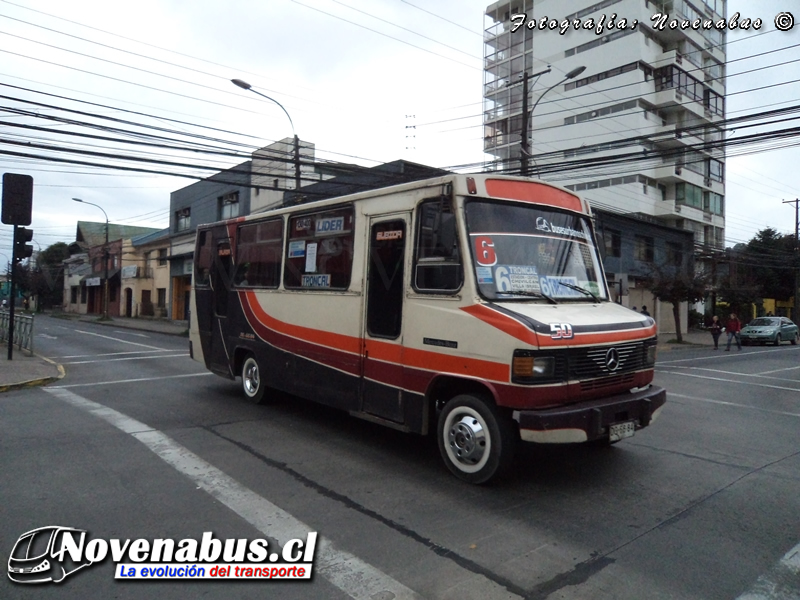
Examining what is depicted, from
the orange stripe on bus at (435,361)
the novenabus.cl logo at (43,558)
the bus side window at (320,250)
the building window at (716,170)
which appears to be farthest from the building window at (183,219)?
the building window at (716,170)

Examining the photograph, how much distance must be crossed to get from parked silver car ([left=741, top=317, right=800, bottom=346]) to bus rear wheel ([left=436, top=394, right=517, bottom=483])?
A: 99.2 feet

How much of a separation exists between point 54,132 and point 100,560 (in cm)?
1168

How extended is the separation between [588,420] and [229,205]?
34440mm

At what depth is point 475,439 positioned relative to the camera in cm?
542

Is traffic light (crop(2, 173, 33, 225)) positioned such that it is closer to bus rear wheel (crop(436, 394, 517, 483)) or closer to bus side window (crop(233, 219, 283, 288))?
bus side window (crop(233, 219, 283, 288))

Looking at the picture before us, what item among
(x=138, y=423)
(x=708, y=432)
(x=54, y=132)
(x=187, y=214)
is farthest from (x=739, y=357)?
(x=187, y=214)

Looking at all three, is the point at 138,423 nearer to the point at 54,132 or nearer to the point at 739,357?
the point at 54,132

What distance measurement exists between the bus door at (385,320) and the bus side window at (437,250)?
26 centimetres

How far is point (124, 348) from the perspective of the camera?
19.5 metres

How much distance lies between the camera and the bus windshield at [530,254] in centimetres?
562

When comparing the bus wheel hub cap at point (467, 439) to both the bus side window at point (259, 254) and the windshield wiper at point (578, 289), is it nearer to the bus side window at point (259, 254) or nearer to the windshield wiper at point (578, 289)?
the windshield wiper at point (578, 289)

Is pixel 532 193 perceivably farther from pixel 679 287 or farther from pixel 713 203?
pixel 713 203

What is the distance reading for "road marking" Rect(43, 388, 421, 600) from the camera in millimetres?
3648

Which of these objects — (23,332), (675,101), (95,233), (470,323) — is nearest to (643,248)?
(675,101)
